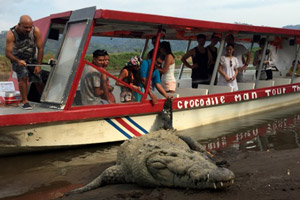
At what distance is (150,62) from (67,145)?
7.13ft

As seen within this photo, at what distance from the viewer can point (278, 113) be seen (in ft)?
29.9

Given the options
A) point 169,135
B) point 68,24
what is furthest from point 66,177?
point 68,24

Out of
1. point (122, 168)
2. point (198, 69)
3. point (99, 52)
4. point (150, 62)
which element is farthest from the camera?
point (198, 69)

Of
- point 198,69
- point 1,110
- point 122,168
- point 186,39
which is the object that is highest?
point 186,39

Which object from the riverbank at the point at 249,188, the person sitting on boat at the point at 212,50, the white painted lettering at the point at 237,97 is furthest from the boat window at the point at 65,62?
the white painted lettering at the point at 237,97

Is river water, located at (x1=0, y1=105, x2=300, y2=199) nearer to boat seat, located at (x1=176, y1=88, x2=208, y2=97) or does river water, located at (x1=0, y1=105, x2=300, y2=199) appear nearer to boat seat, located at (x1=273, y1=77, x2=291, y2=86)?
boat seat, located at (x1=176, y1=88, x2=208, y2=97)

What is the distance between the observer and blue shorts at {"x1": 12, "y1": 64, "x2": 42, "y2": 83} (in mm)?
5738

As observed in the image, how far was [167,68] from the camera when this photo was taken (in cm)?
730

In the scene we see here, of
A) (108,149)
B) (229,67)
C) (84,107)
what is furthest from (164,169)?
(229,67)

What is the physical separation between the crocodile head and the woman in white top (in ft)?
12.6

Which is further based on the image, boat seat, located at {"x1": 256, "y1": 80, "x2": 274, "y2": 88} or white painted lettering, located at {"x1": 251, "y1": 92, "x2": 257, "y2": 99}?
boat seat, located at {"x1": 256, "y1": 80, "x2": 274, "y2": 88}

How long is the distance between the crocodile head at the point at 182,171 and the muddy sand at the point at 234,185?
8 centimetres

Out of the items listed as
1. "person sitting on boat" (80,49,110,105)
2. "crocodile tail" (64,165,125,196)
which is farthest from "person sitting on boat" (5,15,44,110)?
"crocodile tail" (64,165,125,196)

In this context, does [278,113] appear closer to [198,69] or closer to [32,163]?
[198,69]
